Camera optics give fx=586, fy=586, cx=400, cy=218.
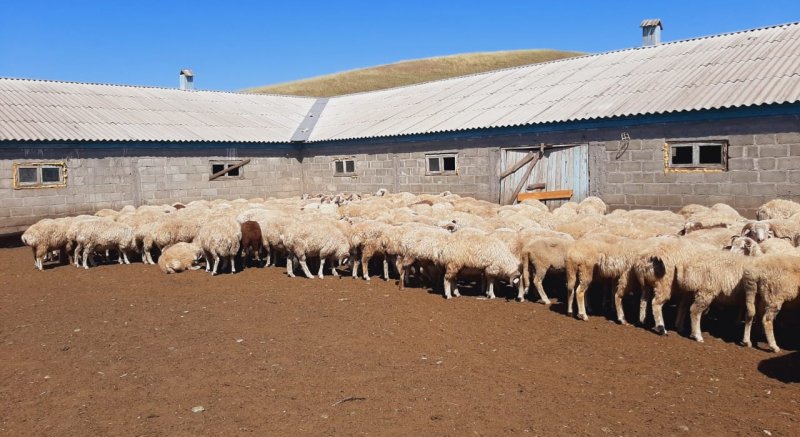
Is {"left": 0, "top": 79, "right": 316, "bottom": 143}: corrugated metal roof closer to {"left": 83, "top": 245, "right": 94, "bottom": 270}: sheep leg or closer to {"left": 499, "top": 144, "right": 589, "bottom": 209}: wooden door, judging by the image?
{"left": 83, "top": 245, "right": 94, "bottom": 270}: sheep leg

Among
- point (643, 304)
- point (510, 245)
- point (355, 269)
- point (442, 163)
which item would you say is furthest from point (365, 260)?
point (442, 163)

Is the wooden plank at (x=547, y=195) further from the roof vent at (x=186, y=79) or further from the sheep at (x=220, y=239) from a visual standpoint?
the roof vent at (x=186, y=79)

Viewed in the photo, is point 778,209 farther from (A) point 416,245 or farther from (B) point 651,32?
(B) point 651,32

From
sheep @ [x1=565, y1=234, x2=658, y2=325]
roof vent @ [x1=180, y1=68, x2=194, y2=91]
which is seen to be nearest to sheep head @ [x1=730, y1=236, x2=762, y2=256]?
sheep @ [x1=565, y1=234, x2=658, y2=325]

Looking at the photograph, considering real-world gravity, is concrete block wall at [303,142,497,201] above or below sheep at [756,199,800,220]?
→ above

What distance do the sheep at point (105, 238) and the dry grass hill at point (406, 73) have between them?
63232 mm

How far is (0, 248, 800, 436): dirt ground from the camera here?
18.3ft

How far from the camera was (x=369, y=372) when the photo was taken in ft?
22.4

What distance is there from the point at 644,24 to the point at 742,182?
35.3 ft

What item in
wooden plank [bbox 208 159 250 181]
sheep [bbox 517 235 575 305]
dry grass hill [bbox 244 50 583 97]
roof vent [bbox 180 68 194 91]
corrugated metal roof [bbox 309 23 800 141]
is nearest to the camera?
sheep [bbox 517 235 575 305]

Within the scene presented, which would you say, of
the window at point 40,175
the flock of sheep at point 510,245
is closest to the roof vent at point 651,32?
the flock of sheep at point 510,245

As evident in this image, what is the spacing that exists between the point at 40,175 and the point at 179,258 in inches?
362

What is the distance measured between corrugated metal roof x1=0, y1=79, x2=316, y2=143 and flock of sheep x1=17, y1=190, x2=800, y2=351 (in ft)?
21.1

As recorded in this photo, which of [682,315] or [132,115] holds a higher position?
[132,115]
